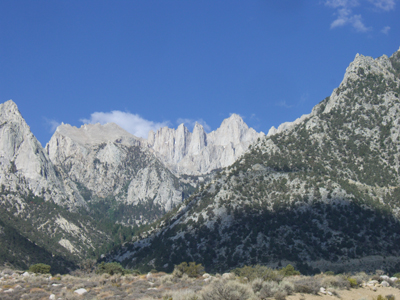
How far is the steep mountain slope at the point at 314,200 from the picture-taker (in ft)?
325

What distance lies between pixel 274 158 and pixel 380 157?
127 feet

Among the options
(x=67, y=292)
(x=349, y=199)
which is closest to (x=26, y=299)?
(x=67, y=292)

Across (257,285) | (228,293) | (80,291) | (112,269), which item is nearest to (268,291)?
(257,285)

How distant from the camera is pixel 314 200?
114625 mm

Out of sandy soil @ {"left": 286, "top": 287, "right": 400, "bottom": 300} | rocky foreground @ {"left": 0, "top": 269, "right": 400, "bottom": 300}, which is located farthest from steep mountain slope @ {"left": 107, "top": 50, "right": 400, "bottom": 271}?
rocky foreground @ {"left": 0, "top": 269, "right": 400, "bottom": 300}

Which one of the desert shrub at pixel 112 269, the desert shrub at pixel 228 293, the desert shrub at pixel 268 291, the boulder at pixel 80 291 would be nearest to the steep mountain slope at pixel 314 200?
the desert shrub at pixel 112 269

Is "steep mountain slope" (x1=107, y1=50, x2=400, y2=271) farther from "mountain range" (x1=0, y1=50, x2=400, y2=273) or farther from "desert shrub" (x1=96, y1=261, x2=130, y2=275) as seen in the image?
"desert shrub" (x1=96, y1=261, x2=130, y2=275)

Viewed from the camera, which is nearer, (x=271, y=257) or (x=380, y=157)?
(x=271, y=257)

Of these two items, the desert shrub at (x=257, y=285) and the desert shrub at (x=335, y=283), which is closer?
the desert shrub at (x=257, y=285)

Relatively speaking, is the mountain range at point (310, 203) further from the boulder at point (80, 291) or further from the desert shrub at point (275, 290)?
the boulder at point (80, 291)

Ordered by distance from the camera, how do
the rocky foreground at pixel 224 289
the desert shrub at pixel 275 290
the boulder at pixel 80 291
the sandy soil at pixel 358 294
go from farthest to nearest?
the boulder at pixel 80 291 → the sandy soil at pixel 358 294 → the desert shrub at pixel 275 290 → the rocky foreground at pixel 224 289

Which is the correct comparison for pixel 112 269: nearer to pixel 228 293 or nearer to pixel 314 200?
pixel 228 293

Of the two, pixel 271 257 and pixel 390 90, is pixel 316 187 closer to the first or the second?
pixel 271 257

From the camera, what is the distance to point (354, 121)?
15100 centimetres
